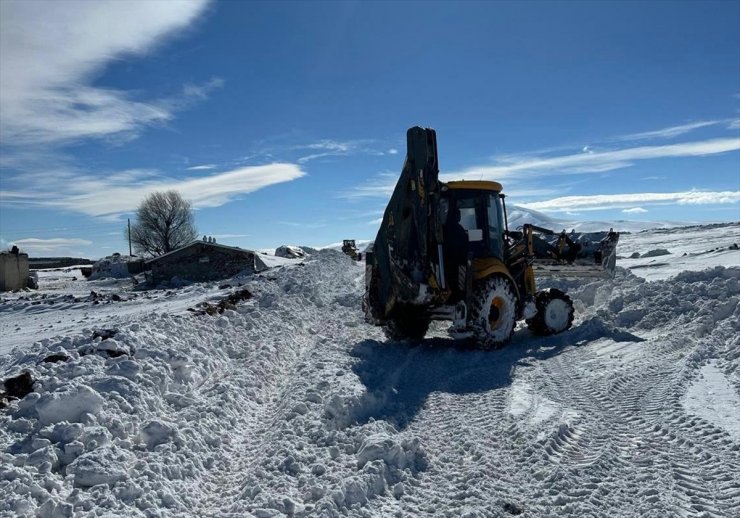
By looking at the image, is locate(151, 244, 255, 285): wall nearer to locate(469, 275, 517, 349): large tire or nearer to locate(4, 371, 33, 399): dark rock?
locate(469, 275, 517, 349): large tire

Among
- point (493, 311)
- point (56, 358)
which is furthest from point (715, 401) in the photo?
point (56, 358)

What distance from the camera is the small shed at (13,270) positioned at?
1351 inches

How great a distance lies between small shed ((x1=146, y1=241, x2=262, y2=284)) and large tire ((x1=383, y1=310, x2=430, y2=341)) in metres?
27.7

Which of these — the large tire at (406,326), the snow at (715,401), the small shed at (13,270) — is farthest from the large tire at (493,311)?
the small shed at (13,270)

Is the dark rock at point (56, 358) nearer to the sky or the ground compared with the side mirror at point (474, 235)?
nearer to the ground

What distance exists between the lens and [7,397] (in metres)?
5.49

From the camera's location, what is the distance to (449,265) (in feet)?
33.8

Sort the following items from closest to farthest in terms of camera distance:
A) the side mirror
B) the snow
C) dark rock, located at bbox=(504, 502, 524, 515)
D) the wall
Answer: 1. dark rock, located at bbox=(504, 502, 524, 515)
2. the snow
3. the side mirror
4. the wall

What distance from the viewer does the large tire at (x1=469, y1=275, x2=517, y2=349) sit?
Result: 9750 mm

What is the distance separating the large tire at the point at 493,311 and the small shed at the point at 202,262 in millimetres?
29003

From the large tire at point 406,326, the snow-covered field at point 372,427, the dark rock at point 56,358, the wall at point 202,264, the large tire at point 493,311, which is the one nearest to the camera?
the snow-covered field at point 372,427

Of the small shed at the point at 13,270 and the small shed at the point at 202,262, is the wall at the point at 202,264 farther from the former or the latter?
the small shed at the point at 13,270

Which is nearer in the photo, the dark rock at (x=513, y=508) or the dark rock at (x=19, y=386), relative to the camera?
the dark rock at (x=513, y=508)

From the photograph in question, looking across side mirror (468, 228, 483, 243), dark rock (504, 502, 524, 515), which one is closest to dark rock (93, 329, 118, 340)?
dark rock (504, 502, 524, 515)
